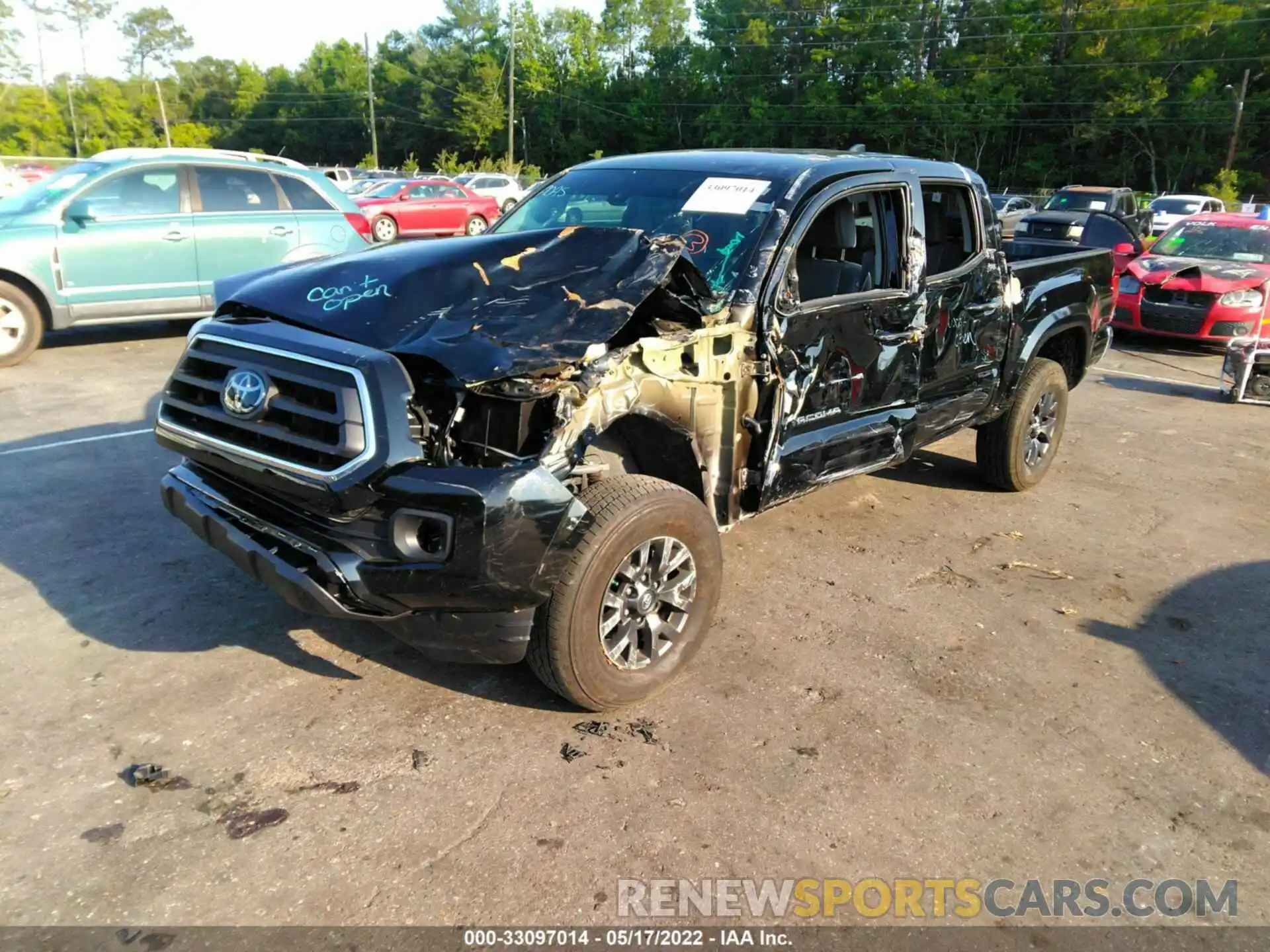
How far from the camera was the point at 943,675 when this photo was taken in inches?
149

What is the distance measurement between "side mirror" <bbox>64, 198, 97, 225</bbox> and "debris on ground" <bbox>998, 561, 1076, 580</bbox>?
8238mm

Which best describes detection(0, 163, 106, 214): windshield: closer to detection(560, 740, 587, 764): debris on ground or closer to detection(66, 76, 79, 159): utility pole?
detection(560, 740, 587, 764): debris on ground

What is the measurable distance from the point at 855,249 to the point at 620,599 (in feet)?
7.76

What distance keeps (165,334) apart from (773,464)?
866 centimetres

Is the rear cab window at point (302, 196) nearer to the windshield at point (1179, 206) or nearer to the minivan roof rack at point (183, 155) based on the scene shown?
the minivan roof rack at point (183, 155)

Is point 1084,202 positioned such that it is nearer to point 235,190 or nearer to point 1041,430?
point 1041,430

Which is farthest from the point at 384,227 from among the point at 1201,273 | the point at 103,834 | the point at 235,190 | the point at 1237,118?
the point at 1237,118

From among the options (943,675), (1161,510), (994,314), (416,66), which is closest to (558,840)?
(943,675)

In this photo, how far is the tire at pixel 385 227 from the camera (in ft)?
75.0

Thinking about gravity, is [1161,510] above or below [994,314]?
below

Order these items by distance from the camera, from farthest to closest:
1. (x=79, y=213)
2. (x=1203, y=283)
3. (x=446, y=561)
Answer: (x=1203, y=283) < (x=79, y=213) < (x=446, y=561)

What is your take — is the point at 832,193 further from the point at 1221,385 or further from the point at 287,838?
the point at 1221,385

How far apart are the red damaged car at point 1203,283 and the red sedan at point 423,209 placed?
15.2 meters

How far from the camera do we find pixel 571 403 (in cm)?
309
